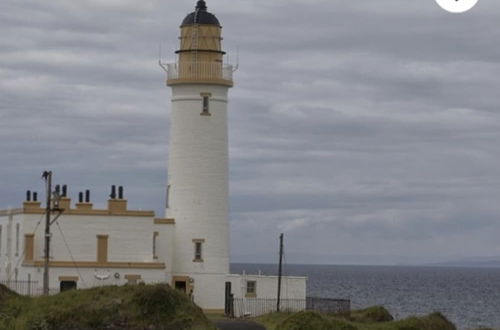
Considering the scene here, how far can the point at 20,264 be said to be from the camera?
5534 cm

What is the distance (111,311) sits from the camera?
126ft

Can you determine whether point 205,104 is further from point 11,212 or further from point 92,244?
point 11,212

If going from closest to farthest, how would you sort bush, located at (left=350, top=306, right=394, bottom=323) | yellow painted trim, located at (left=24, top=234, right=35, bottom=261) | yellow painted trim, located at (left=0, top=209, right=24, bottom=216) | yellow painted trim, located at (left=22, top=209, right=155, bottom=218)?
bush, located at (left=350, top=306, right=394, bottom=323) → yellow painted trim, located at (left=24, top=234, right=35, bottom=261) → yellow painted trim, located at (left=22, top=209, right=155, bottom=218) → yellow painted trim, located at (left=0, top=209, right=24, bottom=216)

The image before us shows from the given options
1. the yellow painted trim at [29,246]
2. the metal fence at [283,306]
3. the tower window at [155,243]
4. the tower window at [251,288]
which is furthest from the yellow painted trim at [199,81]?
the metal fence at [283,306]

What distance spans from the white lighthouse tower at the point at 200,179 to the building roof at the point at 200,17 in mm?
60

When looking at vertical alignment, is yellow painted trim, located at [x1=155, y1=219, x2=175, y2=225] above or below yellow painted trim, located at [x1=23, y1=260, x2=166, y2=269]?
above

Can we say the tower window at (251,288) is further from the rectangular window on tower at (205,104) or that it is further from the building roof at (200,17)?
the building roof at (200,17)

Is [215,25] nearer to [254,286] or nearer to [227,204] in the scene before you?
[227,204]

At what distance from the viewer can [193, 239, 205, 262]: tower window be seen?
5691 cm

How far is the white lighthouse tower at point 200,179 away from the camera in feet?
186

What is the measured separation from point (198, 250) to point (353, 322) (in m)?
10.2

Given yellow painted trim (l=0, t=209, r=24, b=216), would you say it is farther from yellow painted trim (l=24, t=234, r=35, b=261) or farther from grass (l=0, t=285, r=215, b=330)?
grass (l=0, t=285, r=215, b=330)

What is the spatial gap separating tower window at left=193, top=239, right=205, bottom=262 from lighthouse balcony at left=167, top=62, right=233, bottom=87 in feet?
24.5

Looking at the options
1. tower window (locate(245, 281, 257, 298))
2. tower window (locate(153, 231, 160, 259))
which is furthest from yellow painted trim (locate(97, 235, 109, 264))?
tower window (locate(245, 281, 257, 298))
